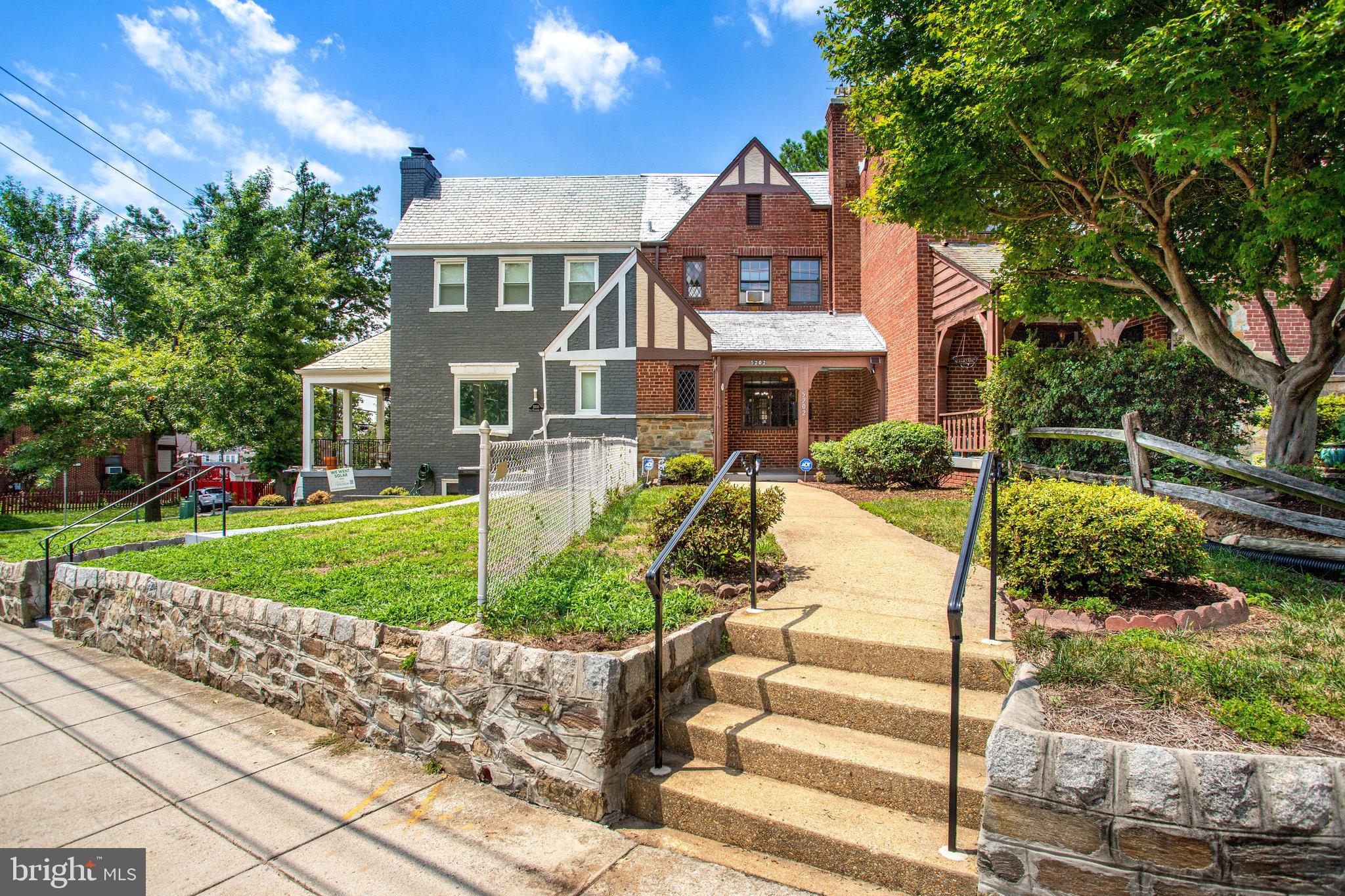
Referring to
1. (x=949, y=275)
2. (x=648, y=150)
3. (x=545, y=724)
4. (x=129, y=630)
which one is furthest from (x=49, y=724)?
(x=648, y=150)

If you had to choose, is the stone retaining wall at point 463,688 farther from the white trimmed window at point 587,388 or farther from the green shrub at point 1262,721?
the white trimmed window at point 587,388

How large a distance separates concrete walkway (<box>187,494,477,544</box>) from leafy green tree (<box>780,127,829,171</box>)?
2484 centimetres

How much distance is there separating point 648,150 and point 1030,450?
1810 cm

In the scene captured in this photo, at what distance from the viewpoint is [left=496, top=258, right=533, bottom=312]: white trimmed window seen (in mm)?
17500

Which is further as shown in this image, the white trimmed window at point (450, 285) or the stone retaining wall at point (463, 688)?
the white trimmed window at point (450, 285)

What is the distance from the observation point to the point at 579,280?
17.5 meters

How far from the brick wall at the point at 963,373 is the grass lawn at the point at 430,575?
868 centimetres

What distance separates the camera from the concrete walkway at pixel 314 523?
9241 mm

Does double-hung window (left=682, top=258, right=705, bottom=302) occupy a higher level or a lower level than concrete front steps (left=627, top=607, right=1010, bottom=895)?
higher

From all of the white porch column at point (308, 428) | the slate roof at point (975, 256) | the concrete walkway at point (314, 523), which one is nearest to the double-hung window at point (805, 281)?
the slate roof at point (975, 256)

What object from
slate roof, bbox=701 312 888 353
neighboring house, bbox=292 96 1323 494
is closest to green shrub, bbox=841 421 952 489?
neighboring house, bbox=292 96 1323 494

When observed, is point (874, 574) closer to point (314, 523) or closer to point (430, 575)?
point (430, 575)

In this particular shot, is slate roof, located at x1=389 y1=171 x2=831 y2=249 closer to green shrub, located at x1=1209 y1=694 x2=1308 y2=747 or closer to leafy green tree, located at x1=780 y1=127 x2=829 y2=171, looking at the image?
leafy green tree, located at x1=780 y1=127 x2=829 y2=171

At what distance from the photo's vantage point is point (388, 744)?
4.02 meters
